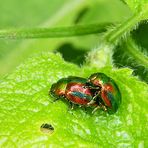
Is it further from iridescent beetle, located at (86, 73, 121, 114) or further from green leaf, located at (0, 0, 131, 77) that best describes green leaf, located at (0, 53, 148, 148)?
green leaf, located at (0, 0, 131, 77)

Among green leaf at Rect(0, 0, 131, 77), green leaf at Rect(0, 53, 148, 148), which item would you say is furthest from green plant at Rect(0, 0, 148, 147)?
green leaf at Rect(0, 0, 131, 77)

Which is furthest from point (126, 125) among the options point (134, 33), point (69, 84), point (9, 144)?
point (134, 33)

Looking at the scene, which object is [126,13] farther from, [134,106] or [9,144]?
[9,144]

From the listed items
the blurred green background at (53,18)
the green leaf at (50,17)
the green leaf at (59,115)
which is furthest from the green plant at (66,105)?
the green leaf at (50,17)

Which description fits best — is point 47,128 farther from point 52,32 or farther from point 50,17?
point 50,17

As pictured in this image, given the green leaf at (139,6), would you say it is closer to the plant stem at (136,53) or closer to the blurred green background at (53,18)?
the plant stem at (136,53)

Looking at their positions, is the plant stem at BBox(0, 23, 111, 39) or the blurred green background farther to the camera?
the blurred green background
